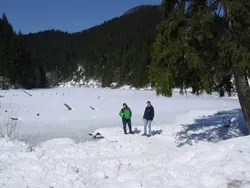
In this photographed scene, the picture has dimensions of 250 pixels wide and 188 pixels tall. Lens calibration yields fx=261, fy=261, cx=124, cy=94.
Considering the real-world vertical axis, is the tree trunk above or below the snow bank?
above

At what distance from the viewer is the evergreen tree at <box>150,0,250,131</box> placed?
840 centimetres

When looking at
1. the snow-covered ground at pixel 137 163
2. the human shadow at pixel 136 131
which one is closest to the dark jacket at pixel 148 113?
the snow-covered ground at pixel 137 163

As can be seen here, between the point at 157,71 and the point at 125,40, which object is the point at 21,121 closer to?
the point at 157,71

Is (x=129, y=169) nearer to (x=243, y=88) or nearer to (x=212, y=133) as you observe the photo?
(x=243, y=88)

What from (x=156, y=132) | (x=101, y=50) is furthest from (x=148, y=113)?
(x=101, y=50)

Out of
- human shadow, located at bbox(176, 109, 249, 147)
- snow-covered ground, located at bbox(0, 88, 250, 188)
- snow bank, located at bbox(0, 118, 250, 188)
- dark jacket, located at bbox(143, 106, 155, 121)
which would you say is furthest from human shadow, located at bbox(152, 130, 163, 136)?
snow bank, located at bbox(0, 118, 250, 188)

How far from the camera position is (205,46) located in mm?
9266

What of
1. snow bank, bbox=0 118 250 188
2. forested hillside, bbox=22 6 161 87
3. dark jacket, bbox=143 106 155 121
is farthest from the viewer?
forested hillside, bbox=22 6 161 87

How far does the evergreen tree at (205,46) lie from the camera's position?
8.40 meters

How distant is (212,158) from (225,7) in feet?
16.2

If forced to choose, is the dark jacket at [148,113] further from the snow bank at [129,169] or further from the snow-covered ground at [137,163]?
the snow bank at [129,169]

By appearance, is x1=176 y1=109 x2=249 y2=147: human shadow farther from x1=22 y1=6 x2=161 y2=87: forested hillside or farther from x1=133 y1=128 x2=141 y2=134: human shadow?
x1=22 y1=6 x2=161 y2=87: forested hillside

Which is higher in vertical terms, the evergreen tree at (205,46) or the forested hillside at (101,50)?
the forested hillside at (101,50)

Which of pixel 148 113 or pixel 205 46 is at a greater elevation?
pixel 205 46
